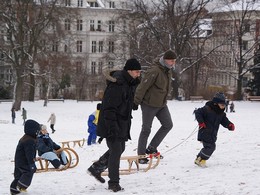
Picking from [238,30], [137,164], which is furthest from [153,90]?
[238,30]

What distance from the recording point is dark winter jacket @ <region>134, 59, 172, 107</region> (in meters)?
9.94

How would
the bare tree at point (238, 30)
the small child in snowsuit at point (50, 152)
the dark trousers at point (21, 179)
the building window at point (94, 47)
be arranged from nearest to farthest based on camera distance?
the dark trousers at point (21, 179), the small child in snowsuit at point (50, 152), the bare tree at point (238, 30), the building window at point (94, 47)

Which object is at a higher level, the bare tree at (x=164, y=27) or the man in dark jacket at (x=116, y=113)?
the bare tree at (x=164, y=27)

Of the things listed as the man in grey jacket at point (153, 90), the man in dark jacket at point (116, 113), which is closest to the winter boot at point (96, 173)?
the man in dark jacket at point (116, 113)

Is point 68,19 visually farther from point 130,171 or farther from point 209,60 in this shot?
point 130,171

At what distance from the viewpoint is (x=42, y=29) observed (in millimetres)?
46156

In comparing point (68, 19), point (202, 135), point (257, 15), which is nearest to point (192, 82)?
point (257, 15)

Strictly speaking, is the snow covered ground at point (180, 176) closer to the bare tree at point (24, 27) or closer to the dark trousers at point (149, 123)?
the dark trousers at point (149, 123)

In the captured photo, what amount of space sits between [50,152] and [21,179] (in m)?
3.03

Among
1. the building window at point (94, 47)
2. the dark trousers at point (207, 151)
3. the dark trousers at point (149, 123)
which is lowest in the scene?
the dark trousers at point (207, 151)

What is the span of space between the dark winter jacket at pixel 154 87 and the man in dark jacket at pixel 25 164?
233 cm

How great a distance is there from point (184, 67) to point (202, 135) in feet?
163

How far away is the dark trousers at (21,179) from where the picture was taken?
8.21 metres

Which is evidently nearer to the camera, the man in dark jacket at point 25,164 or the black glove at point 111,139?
the black glove at point 111,139
